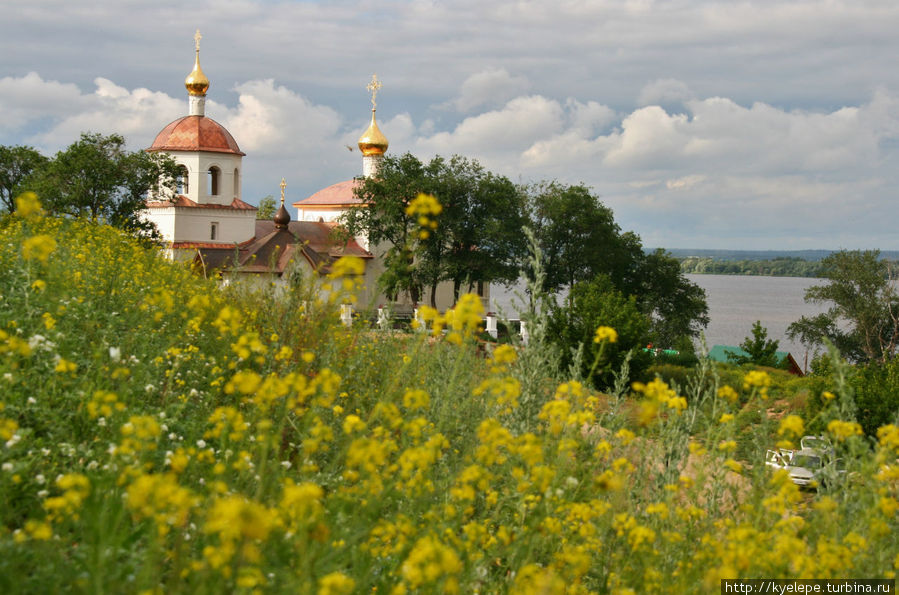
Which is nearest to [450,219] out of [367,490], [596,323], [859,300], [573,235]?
[573,235]

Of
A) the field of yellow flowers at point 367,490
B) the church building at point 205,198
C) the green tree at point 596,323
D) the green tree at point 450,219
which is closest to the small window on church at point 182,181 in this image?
the church building at point 205,198

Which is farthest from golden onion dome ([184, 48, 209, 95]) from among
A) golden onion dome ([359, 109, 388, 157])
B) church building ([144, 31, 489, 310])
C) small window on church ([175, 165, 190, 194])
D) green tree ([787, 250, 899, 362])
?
green tree ([787, 250, 899, 362])

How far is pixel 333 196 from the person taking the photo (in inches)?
2026

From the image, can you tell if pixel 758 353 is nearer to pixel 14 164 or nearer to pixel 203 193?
pixel 203 193

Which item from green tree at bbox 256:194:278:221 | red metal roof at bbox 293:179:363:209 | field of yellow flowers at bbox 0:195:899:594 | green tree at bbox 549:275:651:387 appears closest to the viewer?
field of yellow flowers at bbox 0:195:899:594

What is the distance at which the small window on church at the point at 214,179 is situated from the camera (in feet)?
142

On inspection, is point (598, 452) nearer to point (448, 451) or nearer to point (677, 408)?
point (677, 408)

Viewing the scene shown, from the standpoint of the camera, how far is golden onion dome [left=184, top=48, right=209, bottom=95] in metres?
42.9

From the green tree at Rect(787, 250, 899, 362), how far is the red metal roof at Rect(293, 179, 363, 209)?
96.8 feet

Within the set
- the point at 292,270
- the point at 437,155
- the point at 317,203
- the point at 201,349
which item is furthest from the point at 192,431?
the point at 317,203

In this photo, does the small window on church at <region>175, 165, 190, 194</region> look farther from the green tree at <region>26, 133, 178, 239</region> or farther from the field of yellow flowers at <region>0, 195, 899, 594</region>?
the field of yellow flowers at <region>0, 195, 899, 594</region>

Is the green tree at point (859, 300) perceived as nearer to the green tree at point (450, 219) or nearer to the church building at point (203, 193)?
the green tree at point (450, 219)

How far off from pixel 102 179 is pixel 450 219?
650 inches

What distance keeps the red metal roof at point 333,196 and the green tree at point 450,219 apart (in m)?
8.35
